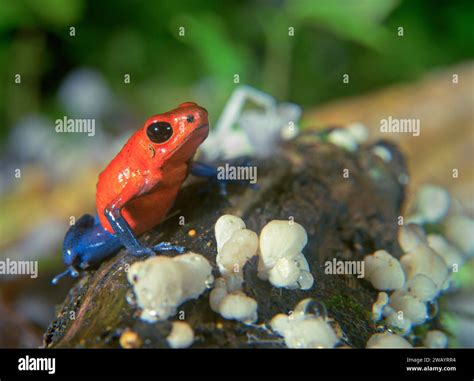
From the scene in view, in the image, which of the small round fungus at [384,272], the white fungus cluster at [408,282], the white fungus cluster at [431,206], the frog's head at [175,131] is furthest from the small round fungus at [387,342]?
the white fungus cluster at [431,206]

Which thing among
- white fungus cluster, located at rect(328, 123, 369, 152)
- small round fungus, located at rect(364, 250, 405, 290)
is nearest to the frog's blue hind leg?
small round fungus, located at rect(364, 250, 405, 290)

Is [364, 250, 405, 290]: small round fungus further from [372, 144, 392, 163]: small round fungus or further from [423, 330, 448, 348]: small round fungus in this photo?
[372, 144, 392, 163]: small round fungus

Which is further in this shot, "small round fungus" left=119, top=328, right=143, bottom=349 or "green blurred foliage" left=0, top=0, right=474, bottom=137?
"green blurred foliage" left=0, top=0, right=474, bottom=137

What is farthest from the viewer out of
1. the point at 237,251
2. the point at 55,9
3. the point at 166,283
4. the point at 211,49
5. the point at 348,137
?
the point at 211,49

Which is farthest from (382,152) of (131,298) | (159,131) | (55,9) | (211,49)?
(55,9)

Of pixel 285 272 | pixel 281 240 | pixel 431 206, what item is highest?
pixel 431 206

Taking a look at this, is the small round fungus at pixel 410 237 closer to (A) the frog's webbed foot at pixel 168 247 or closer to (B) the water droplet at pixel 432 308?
(B) the water droplet at pixel 432 308

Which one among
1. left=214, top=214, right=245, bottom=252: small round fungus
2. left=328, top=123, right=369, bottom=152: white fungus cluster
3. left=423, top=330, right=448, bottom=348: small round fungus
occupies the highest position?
left=328, top=123, right=369, bottom=152: white fungus cluster

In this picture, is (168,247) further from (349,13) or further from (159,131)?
(349,13)
